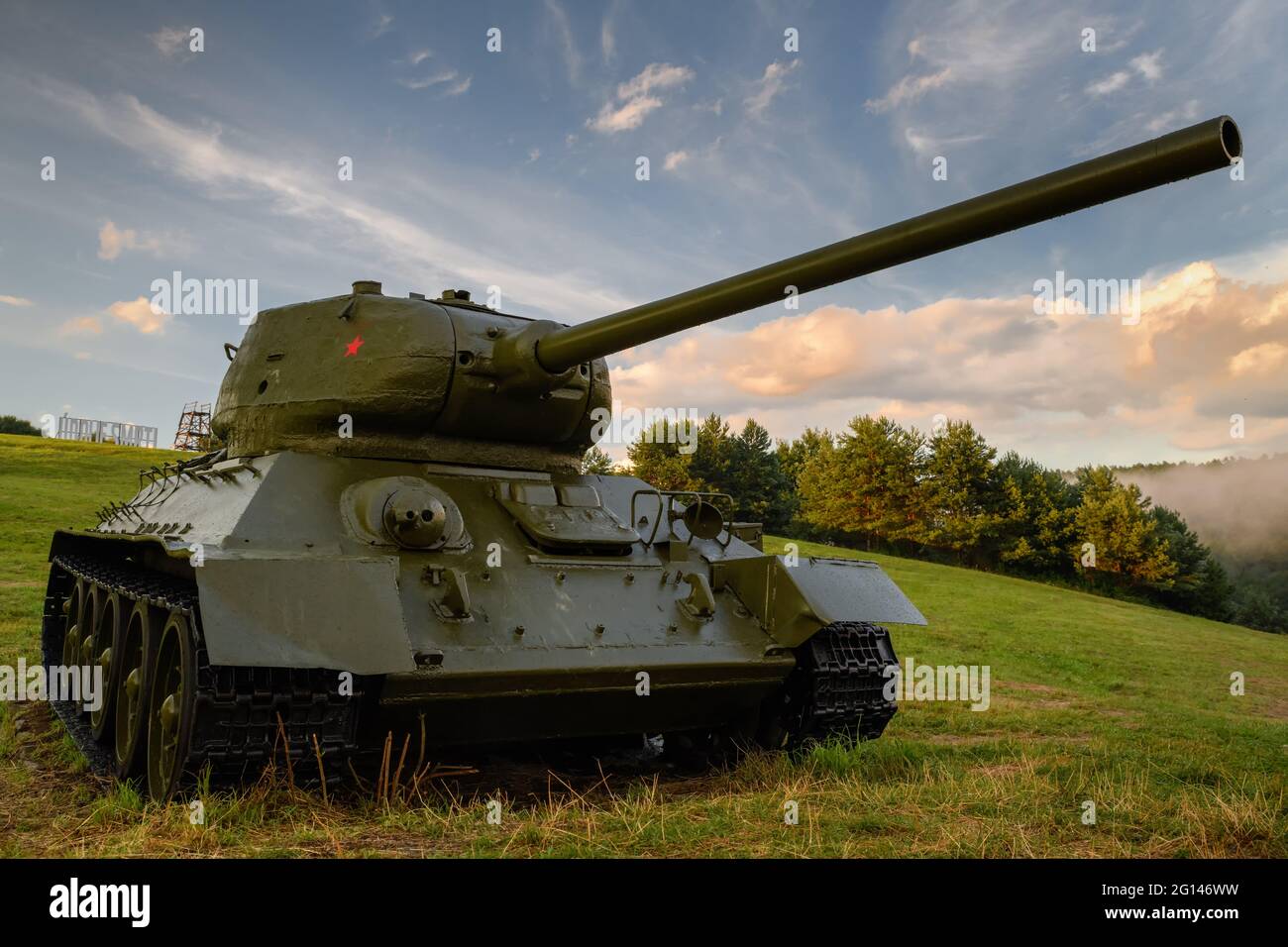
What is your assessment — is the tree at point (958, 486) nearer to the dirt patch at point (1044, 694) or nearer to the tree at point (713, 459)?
the tree at point (713, 459)

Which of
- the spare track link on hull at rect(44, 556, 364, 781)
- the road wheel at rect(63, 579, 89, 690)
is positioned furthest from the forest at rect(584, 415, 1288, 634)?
the spare track link on hull at rect(44, 556, 364, 781)

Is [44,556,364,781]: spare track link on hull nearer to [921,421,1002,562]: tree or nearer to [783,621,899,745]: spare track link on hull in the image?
[783,621,899,745]: spare track link on hull

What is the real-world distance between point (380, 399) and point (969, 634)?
15358 millimetres

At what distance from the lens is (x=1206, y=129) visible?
3.84m

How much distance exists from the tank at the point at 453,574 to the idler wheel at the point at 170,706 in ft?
0.07

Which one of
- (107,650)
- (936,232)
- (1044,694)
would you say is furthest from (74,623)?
(1044,694)

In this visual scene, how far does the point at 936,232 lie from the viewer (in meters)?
4.73

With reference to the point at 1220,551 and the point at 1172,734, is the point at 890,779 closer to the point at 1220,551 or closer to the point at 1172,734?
the point at 1172,734

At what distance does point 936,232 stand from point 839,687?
367 centimetres

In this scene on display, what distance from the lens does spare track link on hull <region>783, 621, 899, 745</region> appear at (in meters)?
7.26

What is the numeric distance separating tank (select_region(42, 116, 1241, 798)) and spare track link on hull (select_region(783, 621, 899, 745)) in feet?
0.07

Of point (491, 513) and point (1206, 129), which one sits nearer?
point (1206, 129)

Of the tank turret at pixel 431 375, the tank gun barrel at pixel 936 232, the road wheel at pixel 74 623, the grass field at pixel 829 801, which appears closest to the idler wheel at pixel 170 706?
the grass field at pixel 829 801

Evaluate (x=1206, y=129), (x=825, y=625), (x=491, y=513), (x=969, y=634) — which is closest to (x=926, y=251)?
(x=1206, y=129)
